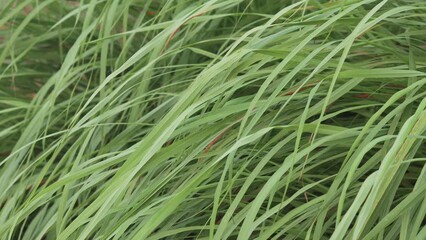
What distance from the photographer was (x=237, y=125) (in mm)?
1581

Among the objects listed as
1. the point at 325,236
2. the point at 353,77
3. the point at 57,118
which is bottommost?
the point at 325,236

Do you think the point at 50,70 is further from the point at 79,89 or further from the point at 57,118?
the point at 57,118

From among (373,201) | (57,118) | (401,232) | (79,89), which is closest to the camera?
(373,201)

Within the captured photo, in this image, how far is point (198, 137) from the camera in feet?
4.90

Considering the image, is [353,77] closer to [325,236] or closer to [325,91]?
[325,91]

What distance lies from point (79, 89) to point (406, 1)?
3.07 feet

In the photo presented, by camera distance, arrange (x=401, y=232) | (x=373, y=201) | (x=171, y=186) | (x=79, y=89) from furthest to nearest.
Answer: (x=79, y=89), (x=171, y=186), (x=401, y=232), (x=373, y=201)

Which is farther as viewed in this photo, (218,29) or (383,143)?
(218,29)

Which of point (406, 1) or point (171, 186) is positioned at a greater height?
point (406, 1)

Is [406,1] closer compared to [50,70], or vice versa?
[406,1]

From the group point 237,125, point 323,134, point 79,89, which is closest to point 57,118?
point 79,89

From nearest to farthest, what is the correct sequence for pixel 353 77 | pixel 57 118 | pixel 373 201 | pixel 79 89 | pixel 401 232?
pixel 373 201 → pixel 401 232 → pixel 353 77 → pixel 57 118 → pixel 79 89

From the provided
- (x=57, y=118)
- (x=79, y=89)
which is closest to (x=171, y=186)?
(x=57, y=118)

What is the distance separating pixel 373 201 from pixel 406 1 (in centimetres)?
62
